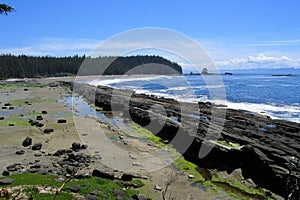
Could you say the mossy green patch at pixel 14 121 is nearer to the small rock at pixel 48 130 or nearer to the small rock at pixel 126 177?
the small rock at pixel 48 130

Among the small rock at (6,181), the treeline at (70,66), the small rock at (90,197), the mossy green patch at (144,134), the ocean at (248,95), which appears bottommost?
the mossy green patch at (144,134)

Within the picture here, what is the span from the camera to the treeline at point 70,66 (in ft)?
379

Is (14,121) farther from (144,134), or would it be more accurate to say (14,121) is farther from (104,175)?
(104,175)

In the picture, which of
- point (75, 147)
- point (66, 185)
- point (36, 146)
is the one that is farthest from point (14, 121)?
point (66, 185)

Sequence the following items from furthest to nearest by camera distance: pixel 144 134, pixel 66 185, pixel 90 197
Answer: pixel 144 134
pixel 66 185
pixel 90 197

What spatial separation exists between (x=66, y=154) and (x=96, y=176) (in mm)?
4840

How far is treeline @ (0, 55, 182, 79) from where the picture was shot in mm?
115500

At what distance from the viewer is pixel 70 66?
463ft

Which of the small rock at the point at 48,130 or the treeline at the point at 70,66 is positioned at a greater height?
the treeline at the point at 70,66

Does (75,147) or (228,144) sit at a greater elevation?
(228,144)

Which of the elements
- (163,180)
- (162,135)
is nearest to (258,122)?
(162,135)

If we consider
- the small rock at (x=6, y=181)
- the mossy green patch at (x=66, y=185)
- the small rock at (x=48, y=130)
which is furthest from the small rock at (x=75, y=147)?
the small rock at (x=6, y=181)

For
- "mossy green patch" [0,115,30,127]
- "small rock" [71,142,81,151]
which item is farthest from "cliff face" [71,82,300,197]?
"mossy green patch" [0,115,30,127]

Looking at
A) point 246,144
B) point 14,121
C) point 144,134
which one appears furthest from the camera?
point 14,121
